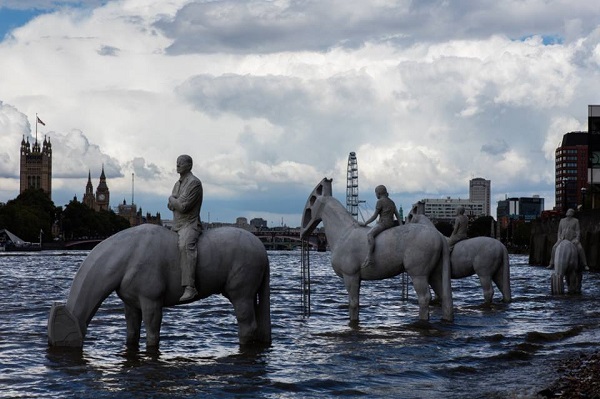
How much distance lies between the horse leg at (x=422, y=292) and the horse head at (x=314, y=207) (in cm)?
246

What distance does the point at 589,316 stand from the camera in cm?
2377

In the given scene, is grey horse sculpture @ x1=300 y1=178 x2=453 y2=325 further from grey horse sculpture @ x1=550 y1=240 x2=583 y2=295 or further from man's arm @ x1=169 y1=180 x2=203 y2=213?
grey horse sculpture @ x1=550 y1=240 x2=583 y2=295

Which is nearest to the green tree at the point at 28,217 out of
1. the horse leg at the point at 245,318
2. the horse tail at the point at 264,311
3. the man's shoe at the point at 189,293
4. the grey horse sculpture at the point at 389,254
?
the grey horse sculpture at the point at 389,254

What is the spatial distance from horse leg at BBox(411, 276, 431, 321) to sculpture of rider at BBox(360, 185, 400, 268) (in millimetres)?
998

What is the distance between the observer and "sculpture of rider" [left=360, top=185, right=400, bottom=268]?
810 inches

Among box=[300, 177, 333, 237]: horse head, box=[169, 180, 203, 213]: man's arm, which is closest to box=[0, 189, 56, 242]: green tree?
box=[300, 177, 333, 237]: horse head

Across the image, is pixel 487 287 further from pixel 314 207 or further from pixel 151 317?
pixel 151 317

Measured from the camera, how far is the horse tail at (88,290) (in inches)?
618

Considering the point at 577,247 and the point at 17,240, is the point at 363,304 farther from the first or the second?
the point at 17,240

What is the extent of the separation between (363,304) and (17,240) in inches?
5316

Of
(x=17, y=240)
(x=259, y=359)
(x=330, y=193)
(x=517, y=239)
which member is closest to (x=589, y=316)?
(x=330, y=193)

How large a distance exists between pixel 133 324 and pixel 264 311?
2118 mm

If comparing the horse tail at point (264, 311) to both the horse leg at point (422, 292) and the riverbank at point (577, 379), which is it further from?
the riverbank at point (577, 379)

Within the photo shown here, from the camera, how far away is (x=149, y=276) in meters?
→ 15.6
